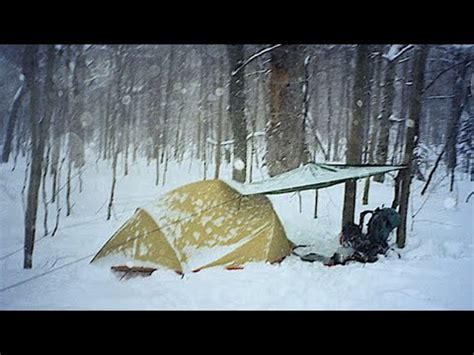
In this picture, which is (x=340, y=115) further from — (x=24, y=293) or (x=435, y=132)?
(x=24, y=293)

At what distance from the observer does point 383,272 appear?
381 centimetres

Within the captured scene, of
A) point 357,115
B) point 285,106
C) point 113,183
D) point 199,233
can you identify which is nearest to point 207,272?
point 199,233

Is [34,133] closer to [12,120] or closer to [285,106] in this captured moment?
[12,120]

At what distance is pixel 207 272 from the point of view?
3801mm

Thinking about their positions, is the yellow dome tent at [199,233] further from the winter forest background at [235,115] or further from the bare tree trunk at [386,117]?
the bare tree trunk at [386,117]

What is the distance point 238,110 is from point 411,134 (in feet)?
3.28

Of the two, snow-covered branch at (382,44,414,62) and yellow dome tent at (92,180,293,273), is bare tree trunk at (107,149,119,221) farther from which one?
snow-covered branch at (382,44,414,62)

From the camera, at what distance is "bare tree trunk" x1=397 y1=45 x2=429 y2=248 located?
377 cm

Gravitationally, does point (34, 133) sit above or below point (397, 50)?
below

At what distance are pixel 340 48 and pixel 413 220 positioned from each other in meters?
1.07

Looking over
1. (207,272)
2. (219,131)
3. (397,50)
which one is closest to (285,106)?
(219,131)

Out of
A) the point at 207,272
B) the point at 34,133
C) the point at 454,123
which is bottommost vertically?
the point at 207,272
